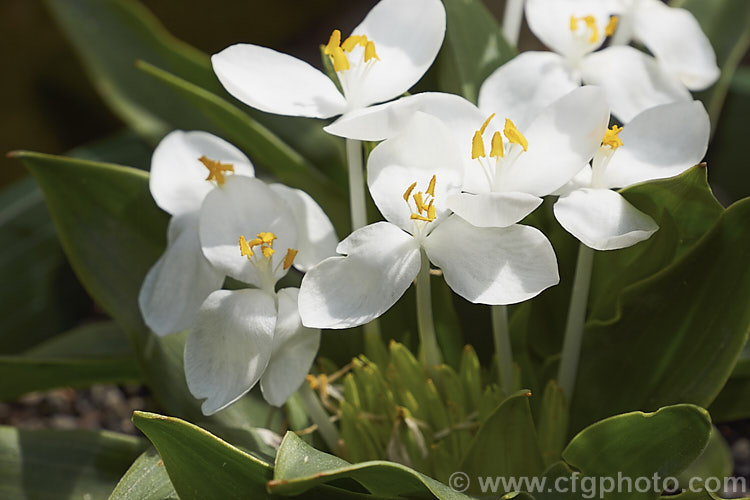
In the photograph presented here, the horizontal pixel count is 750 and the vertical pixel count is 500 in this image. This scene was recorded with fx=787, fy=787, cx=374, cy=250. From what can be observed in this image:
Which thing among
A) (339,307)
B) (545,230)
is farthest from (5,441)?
(545,230)

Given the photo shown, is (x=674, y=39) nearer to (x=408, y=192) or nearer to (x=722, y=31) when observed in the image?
(x=722, y=31)

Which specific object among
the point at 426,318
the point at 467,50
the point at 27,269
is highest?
the point at 467,50

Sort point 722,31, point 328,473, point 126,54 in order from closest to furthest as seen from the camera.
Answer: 1. point 328,473
2. point 722,31
3. point 126,54

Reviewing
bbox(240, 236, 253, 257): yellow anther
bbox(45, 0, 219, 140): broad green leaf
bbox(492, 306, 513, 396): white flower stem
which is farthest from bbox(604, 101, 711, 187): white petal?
bbox(45, 0, 219, 140): broad green leaf

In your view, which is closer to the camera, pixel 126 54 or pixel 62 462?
pixel 62 462

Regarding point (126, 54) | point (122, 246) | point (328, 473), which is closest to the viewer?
point (328, 473)

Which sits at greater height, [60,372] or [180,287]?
[180,287]

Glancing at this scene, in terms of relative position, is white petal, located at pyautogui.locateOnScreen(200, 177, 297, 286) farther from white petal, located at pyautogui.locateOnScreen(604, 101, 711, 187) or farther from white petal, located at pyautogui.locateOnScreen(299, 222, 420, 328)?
white petal, located at pyautogui.locateOnScreen(604, 101, 711, 187)

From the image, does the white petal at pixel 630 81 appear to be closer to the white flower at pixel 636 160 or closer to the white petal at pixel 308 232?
the white flower at pixel 636 160

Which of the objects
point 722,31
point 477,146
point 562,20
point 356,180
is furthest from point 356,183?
point 722,31

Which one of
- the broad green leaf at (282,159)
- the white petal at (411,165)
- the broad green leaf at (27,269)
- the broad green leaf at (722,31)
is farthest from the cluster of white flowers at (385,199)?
the broad green leaf at (27,269)
